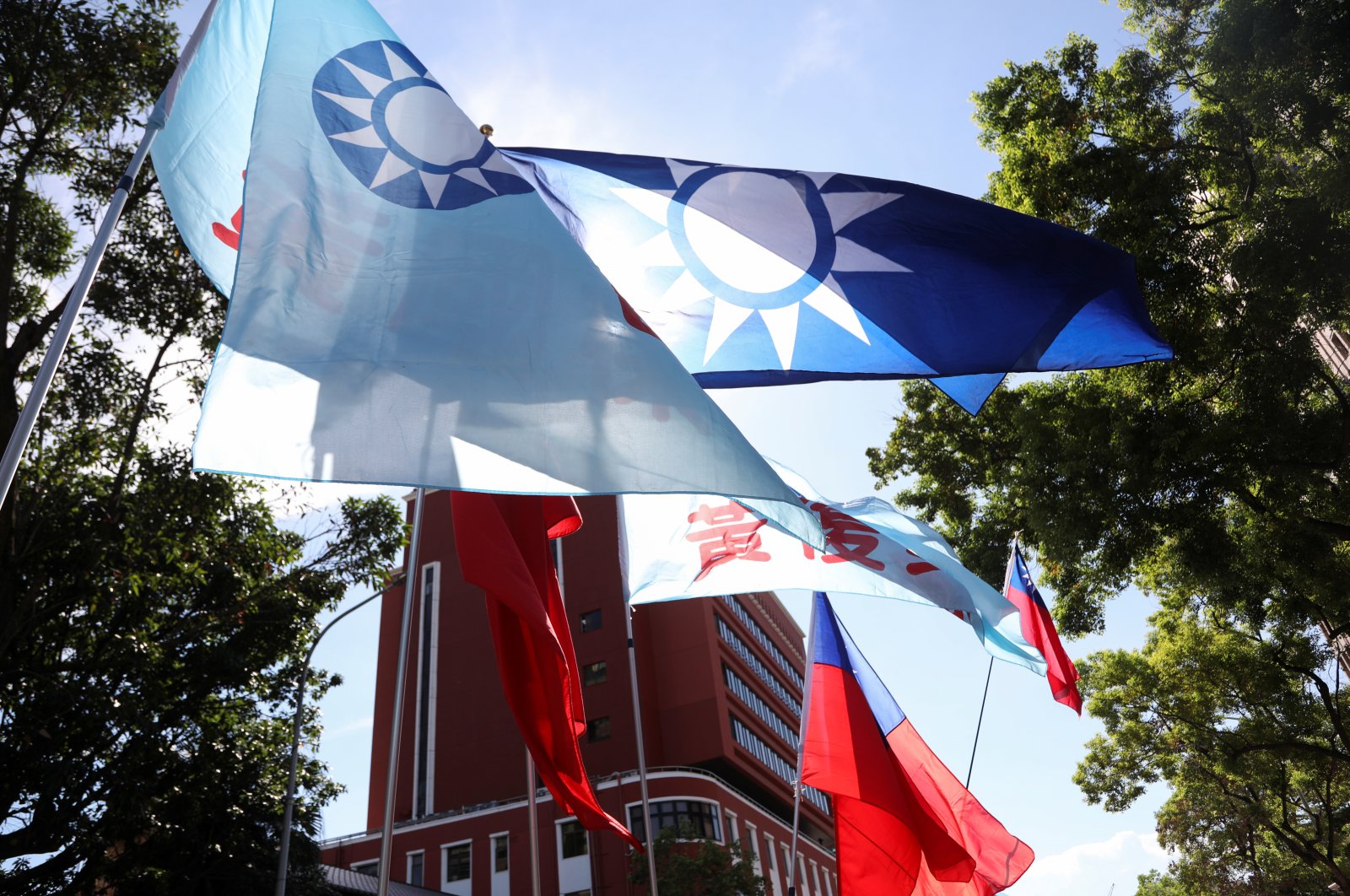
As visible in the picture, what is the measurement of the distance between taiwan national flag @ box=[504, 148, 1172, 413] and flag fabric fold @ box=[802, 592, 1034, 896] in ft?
15.5

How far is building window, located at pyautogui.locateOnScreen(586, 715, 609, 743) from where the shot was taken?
50875mm

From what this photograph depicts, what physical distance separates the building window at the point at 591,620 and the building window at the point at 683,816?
1083cm

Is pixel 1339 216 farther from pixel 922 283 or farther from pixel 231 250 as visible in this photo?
pixel 231 250

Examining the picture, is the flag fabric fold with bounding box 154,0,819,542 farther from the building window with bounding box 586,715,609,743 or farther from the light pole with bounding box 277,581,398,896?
the building window with bounding box 586,715,609,743

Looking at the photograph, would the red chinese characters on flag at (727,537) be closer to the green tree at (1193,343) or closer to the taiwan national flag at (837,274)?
the taiwan national flag at (837,274)

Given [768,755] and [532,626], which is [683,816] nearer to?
[768,755]

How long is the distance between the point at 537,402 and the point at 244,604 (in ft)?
44.8

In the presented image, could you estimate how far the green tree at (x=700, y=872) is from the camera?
34.8m

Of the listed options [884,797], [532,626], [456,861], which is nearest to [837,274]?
[532,626]

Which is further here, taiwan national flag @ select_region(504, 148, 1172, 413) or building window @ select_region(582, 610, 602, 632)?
building window @ select_region(582, 610, 602, 632)

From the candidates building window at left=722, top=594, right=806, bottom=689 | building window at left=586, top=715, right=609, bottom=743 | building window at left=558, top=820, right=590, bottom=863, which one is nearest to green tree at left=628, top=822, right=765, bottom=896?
building window at left=558, top=820, right=590, bottom=863

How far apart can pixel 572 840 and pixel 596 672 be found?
31.3 feet

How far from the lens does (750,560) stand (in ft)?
29.6

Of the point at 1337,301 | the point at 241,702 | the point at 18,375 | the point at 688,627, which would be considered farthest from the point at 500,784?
the point at 1337,301
